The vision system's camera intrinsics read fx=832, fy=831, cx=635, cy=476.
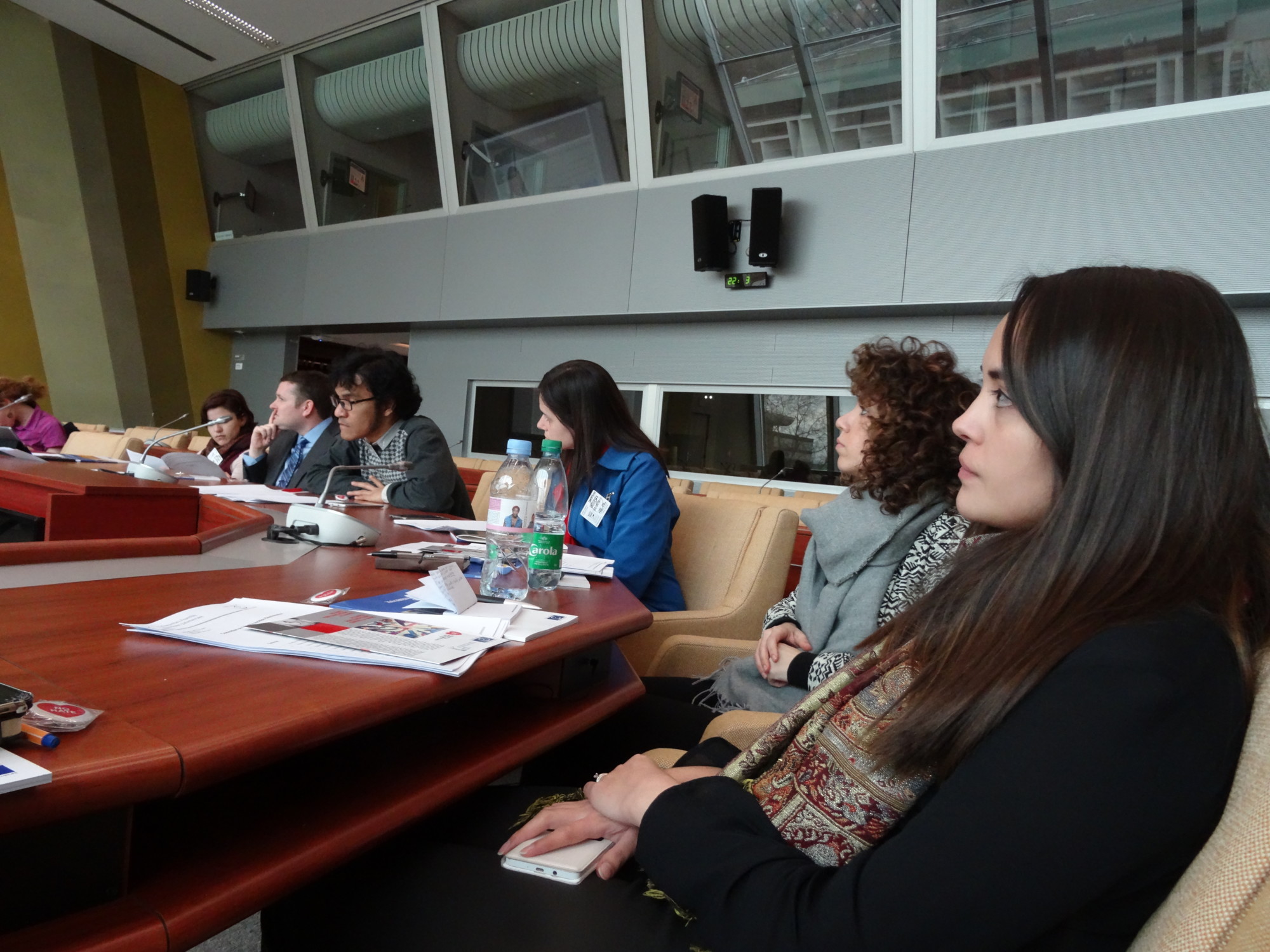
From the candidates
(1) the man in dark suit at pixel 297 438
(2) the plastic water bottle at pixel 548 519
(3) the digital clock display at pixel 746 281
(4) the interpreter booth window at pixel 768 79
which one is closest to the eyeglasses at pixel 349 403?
(1) the man in dark suit at pixel 297 438

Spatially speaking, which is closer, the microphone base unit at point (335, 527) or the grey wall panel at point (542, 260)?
the microphone base unit at point (335, 527)

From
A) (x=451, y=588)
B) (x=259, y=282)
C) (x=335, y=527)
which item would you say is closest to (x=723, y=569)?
(x=335, y=527)

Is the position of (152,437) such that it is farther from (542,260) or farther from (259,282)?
(542,260)

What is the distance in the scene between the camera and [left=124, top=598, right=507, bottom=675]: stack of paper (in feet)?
3.04

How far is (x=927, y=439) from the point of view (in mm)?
1616

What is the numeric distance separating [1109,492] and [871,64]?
17.9 feet

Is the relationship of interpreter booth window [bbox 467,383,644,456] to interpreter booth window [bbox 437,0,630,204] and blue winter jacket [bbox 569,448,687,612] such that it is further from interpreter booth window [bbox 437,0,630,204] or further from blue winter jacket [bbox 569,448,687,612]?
blue winter jacket [bbox 569,448,687,612]

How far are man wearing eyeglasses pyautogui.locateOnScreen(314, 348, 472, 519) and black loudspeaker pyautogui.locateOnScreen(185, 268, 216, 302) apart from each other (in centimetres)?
697

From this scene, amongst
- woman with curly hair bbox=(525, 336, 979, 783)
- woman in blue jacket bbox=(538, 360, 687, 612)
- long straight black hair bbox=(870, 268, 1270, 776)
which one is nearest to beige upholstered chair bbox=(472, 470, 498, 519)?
woman in blue jacket bbox=(538, 360, 687, 612)

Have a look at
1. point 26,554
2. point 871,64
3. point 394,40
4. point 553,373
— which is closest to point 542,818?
point 26,554

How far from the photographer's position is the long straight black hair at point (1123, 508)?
0.68m

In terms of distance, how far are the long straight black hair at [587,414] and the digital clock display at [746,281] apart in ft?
11.3

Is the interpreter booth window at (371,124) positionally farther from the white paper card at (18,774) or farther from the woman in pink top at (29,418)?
the white paper card at (18,774)

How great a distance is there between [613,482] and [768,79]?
4.42 metres
